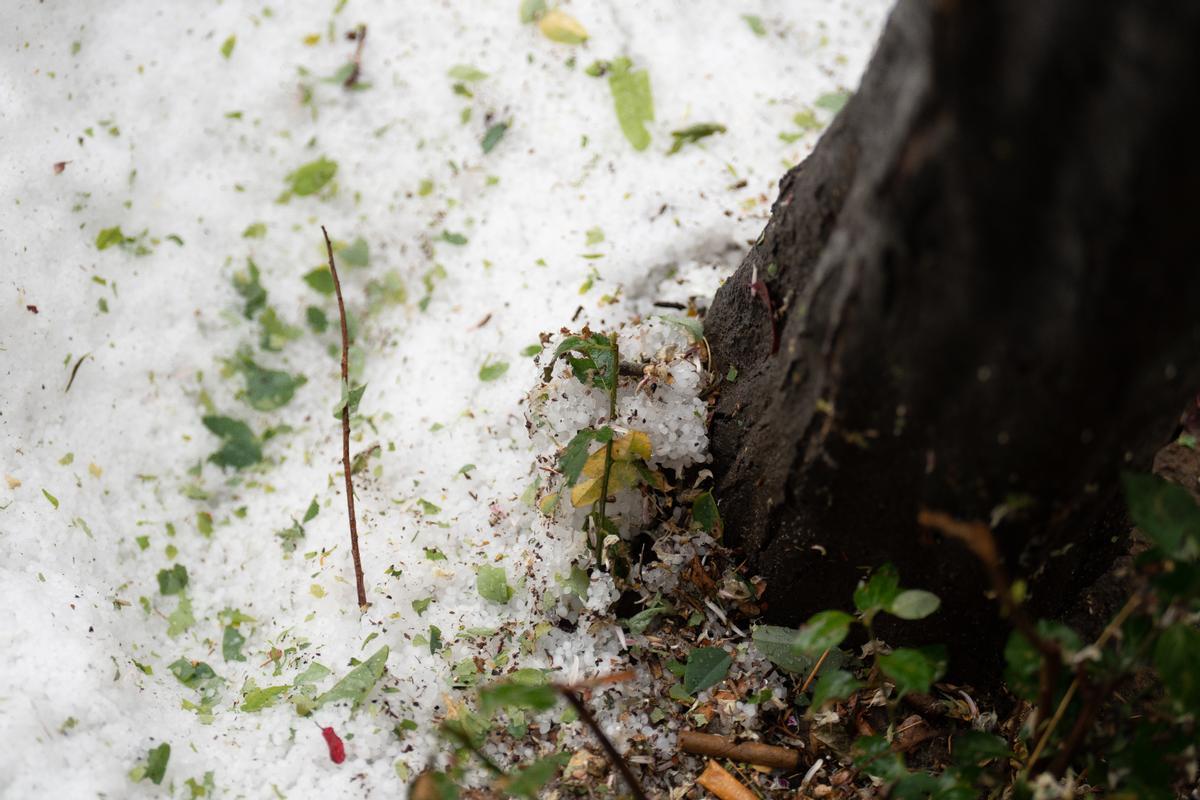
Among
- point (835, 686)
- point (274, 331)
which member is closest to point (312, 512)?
point (274, 331)

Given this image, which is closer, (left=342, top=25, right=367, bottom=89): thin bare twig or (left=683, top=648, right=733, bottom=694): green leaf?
(left=683, top=648, right=733, bottom=694): green leaf

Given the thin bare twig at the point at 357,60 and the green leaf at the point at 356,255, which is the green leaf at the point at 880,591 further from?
the thin bare twig at the point at 357,60

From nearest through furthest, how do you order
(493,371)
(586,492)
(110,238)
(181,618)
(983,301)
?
1. (983,301)
2. (586,492)
3. (181,618)
4. (493,371)
5. (110,238)

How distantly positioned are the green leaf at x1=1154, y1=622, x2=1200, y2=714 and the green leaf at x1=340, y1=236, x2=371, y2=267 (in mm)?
1930

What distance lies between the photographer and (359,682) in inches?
62.1

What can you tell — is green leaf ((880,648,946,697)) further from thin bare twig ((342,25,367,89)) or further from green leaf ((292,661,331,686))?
thin bare twig ((342,25,367,89))

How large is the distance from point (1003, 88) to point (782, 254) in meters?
0.54

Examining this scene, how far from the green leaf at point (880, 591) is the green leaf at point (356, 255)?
159cm

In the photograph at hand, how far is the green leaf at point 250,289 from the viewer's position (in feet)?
7.37

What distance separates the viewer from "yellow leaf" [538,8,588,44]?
96.6 inches

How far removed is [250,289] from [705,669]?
1.53 m

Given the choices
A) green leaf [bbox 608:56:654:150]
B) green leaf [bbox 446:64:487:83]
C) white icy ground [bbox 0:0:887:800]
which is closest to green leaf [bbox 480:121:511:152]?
white icy ground [bbox 0:0:887:800]

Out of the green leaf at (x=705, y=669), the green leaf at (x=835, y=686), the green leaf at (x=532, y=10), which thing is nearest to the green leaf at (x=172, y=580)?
the green leaf at (x=705, y=669)

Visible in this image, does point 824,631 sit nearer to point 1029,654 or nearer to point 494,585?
point 1029,654
